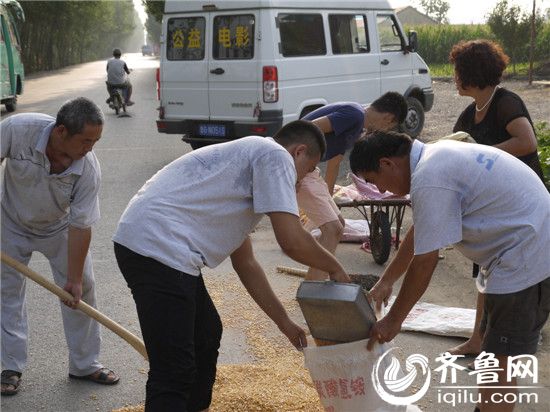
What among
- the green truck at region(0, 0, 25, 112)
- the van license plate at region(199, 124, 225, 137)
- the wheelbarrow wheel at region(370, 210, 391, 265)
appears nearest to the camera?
the wheelbarrow wheel at region(370, 210, 391, 265)

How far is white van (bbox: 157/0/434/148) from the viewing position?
417 inches

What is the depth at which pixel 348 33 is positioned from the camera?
11820mm

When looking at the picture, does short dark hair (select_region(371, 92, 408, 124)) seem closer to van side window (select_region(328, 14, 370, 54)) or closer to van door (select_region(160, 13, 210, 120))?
van door (select_region(160, 13, 210, 120))

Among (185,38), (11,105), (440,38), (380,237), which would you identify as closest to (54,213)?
(380,237)

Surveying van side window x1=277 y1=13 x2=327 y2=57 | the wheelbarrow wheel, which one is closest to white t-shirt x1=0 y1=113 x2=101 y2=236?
the wheelbarrow wheel

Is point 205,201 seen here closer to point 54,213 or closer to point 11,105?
point 54,213

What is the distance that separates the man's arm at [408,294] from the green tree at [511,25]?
1103 inches

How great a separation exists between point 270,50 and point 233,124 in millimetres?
1217

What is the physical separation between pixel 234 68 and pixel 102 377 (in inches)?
283

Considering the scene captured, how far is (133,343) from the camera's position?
13.3 ft

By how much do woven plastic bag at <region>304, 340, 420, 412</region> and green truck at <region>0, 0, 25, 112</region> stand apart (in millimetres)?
17433

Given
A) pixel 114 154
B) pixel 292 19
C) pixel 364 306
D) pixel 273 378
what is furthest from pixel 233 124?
pixel 364 306

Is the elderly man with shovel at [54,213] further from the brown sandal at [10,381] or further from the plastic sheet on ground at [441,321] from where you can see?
the plastic sheet on ground at [441,321]

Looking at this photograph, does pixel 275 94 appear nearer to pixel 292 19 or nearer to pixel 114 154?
pixel 292 19
